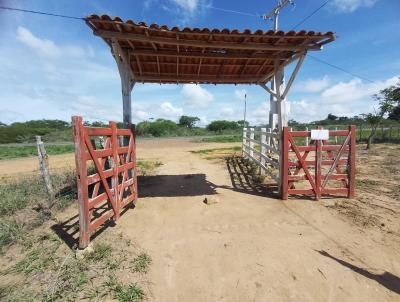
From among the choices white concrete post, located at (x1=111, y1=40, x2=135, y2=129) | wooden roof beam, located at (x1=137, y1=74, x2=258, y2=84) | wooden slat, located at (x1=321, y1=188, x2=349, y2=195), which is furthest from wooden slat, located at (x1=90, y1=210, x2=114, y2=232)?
wooden roof beam, located at (x1=137, y1=74, x2=258, y2=84)

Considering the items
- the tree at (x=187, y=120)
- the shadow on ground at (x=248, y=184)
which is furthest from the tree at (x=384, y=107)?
the tree at (x=187, y=120)

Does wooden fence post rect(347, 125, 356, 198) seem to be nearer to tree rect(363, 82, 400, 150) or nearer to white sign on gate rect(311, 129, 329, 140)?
white sign on gate rect(311, 129, 329, 140)

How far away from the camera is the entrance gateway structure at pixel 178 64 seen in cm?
451

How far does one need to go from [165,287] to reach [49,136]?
49760 mm

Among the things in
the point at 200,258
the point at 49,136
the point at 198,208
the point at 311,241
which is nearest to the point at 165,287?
the point at 200,258

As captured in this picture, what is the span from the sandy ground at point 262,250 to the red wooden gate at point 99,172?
18.8 inches

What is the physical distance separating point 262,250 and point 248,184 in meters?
4.12

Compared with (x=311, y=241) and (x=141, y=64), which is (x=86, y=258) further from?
(x=141, y=64)

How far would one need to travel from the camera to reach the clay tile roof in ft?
16.3

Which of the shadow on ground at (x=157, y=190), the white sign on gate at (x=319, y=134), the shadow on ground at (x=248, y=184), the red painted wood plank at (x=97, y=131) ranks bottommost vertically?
the shadow on ground at (x=157, y=190)

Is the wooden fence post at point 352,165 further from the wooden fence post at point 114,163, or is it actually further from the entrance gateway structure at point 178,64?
the wooden fence post at point 114,163

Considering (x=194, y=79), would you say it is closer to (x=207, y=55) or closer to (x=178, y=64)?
(x=178, y=64)

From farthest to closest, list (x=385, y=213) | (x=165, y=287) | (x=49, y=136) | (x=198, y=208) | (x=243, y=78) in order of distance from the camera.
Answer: (x=49, y=136) → (x=243, y=78) → (x=198, y=208) → (x=385, y=213) → (x=165, y=287)

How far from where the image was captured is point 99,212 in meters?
5.50
